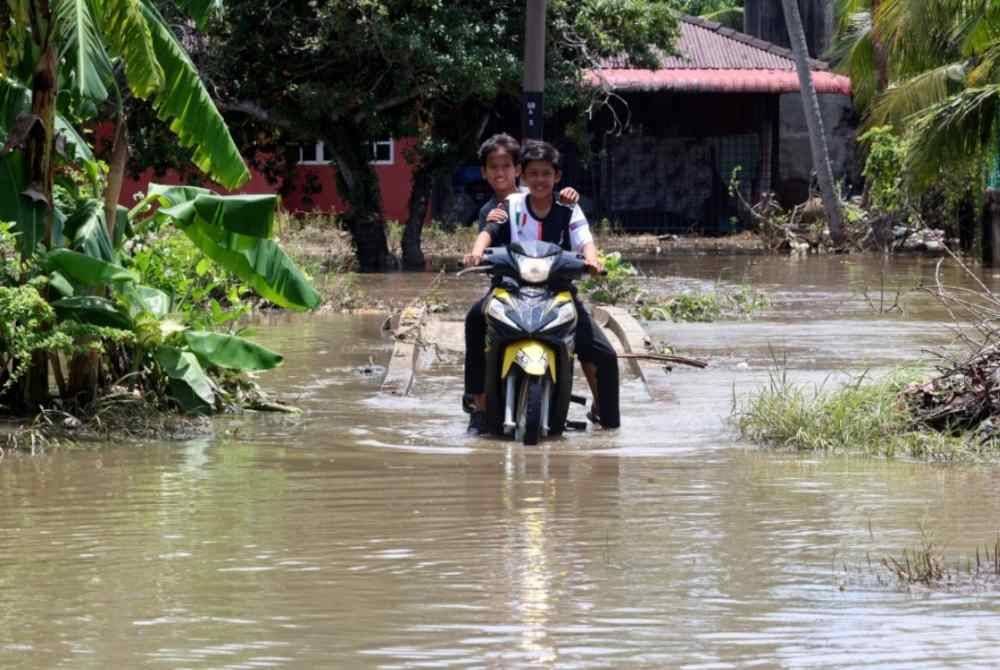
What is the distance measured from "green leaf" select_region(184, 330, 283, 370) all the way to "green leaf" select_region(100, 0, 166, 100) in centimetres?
152

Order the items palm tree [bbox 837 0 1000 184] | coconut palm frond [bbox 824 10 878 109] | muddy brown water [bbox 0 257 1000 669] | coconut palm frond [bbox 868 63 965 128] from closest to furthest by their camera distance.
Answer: muddy brown water [bbox 0 257 1000 669]
palm tree [bbox 837 0 1000 184]
coconut palm frond [bbox 868 63 965 128]
coconut palm frond [bbox 824 10 878 109]

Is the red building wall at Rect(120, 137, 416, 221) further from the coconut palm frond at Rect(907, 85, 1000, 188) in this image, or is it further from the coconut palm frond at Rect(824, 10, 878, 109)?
the coconut palm frond at Rect(907, 85, 1000, 188)

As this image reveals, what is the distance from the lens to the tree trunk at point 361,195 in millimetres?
26578

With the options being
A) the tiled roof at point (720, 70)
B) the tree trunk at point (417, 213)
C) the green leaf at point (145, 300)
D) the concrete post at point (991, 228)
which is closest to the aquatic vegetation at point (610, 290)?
the tree trunk at point (417, 213)

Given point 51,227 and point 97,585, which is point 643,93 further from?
point 97,585

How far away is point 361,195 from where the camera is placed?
26.7 m

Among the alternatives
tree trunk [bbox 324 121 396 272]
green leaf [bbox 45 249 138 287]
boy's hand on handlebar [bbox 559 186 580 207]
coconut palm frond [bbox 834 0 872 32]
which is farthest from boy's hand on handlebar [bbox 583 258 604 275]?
coconut palm frond [bbox 834 0 872 32]

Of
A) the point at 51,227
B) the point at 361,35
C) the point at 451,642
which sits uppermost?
the point at 361,35

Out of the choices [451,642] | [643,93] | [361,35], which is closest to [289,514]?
[451,642]

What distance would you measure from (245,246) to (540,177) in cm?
187

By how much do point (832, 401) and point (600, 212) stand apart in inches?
1033

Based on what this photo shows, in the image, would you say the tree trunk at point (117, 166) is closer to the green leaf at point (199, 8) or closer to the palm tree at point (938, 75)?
the green leaf at point (199, 8)

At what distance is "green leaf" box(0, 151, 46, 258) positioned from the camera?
10.1 m

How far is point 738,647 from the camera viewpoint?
5.44 meters
